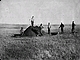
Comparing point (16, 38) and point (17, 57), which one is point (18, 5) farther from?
point (17, 57)

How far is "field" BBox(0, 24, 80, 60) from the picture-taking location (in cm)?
315

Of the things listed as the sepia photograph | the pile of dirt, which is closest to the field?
the sepia photograph

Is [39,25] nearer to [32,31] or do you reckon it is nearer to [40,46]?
[32,31]

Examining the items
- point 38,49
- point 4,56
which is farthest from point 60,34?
point 4,56

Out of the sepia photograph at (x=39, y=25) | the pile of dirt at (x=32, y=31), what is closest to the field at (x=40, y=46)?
the sepia photograph at (x=39, y=25)

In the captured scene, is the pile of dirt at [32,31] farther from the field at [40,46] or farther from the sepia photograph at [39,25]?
the field at [40,46]

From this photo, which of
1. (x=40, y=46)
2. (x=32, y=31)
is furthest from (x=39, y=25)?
(x=40, y=46)

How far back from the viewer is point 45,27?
3.54m

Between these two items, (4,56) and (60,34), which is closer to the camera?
(4,56)

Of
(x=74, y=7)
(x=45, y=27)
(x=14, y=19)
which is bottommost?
(x=45, y=27)

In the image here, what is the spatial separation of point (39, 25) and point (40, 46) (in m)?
0.62

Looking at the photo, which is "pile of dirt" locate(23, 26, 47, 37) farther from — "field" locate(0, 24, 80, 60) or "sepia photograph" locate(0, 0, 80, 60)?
"field" locate(0, 24, 80, 60)

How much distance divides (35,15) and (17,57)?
4.18ft

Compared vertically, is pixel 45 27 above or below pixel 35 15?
below
